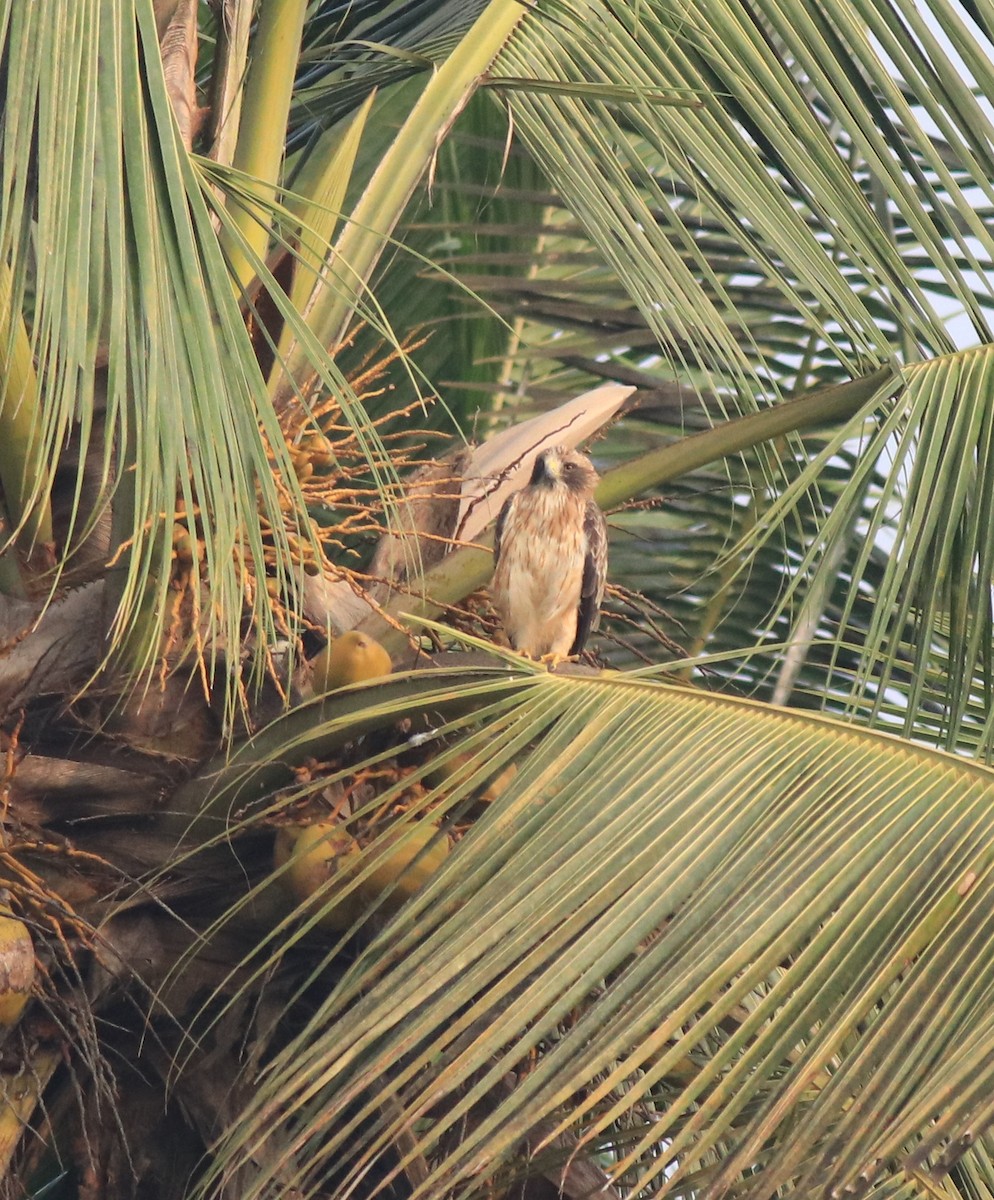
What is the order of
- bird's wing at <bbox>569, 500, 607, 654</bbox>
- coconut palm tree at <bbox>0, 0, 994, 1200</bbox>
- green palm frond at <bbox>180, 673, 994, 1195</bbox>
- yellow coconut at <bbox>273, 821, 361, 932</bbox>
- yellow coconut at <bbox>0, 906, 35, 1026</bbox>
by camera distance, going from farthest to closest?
bird's wing at <bbox>569, 500, 607, 654</bbox> → yellow coconut at <bbox>273, 821, 361, 932</bbox> → yellow coconut at <bbox>0, 906, 35, 1026</bbox> → coconut palm tree at <bbox>0, 0, 994, 1200</bbox> → green palm frond at <bbox>180, 673, 994, 1195</bbox>

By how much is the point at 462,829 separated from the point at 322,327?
3.78 ft

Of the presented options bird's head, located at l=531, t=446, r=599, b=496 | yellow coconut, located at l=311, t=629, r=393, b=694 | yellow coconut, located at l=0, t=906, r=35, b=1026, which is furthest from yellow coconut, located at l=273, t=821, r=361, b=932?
bird's head, located at l=531, t=446, r=599, b=496

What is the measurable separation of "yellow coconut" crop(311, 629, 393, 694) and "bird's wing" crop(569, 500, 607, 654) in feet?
6.11

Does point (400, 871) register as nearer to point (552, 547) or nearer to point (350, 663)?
point (350, 663)

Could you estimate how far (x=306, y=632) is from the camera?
3.70 meters

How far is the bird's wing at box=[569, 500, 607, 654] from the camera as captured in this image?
521 cm

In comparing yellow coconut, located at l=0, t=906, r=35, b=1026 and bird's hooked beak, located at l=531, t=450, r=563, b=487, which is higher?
bird's hooked beak, located at l=531, t=450, r=563, b=487

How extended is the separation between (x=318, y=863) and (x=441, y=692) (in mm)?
462

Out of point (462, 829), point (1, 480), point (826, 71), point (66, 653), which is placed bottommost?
point (462, 829)

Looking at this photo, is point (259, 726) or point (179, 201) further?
point (259, 726)

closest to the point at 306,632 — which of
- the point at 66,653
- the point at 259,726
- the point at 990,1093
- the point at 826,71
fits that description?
the point at 259,726

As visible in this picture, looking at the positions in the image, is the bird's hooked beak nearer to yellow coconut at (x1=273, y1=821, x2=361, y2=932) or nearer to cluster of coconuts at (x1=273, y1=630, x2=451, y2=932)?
cluster of coconuts at (x1=273, y1=630, x2=451, y2=932)

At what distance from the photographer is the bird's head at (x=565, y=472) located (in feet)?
16.7

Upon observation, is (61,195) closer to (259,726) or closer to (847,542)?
(259,726)
